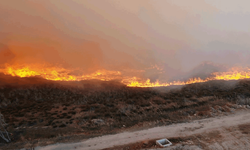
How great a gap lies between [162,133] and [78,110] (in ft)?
43.2

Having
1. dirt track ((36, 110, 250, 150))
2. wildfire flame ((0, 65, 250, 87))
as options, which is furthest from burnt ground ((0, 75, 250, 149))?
wildfire flame ((0, 65, 250, 87))

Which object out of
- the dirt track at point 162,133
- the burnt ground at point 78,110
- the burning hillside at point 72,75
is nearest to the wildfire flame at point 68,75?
the burning hillside at point 72,75

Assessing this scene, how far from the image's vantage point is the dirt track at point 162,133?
12.0 m

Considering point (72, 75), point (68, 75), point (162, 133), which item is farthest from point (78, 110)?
point (68, 75)

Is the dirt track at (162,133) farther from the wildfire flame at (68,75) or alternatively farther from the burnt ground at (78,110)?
the wildfire flame at (68,75)

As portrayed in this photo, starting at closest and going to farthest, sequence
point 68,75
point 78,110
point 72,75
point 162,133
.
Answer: point 162,133 → point 78,110 → point 68,75 → point 72,75

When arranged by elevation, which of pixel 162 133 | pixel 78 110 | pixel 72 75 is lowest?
pixel 162 133

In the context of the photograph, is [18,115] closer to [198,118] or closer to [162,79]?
[198,118]

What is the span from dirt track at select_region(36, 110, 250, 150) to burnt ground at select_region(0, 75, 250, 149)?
3.54 feet

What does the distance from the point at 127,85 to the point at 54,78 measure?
17.6 meters

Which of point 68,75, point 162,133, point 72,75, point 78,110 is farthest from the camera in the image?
point 72,75

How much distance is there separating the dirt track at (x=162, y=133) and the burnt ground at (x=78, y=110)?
1.08 metres

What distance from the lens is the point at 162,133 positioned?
44.9ft

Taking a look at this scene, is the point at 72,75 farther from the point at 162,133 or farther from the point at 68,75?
the point at 162,133
